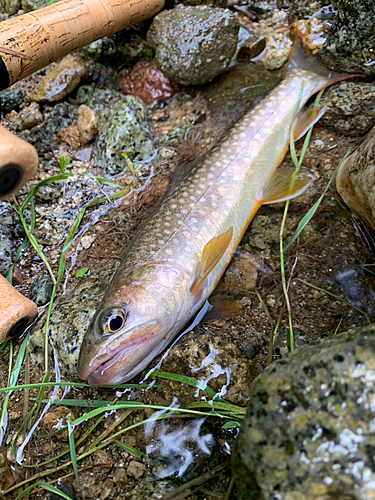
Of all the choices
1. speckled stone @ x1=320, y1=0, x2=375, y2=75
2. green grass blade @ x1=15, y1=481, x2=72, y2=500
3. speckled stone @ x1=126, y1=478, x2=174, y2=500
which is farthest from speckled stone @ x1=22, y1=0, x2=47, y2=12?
speckled stone @ x1=126, y1=478, x2=174, y2=500

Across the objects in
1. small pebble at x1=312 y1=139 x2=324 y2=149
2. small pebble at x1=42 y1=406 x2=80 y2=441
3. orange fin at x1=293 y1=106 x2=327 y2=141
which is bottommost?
small pebble at x1=42 y1=406 x2=80 y2=441

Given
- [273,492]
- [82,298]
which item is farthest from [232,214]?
[273,492]

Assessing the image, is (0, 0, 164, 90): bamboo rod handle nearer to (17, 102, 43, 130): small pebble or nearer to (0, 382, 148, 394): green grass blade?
(17, 102, 43, 130): small pebble

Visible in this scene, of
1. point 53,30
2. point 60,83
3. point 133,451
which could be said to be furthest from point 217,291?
point 60,83

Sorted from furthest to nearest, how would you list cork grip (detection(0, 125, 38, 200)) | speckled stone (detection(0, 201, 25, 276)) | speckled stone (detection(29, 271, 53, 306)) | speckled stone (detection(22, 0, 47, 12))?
speckled stone (detection(22, 0, 47, 12))
speckled stone (detection(0, 201, 25, 276))
speckled stone (detection(29, 271, 53, 306))
cork grip (detection(0, 125, 38, 200))

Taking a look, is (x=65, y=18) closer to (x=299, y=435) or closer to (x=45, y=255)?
(x=45, y=255)

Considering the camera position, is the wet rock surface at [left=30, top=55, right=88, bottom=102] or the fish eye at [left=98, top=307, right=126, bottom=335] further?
the wet rock surface at [left=30, top=55, right=88, bottom=102]

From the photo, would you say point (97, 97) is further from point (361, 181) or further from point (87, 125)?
point (361, 181)
